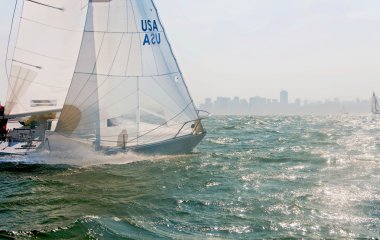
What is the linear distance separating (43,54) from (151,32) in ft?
16.9

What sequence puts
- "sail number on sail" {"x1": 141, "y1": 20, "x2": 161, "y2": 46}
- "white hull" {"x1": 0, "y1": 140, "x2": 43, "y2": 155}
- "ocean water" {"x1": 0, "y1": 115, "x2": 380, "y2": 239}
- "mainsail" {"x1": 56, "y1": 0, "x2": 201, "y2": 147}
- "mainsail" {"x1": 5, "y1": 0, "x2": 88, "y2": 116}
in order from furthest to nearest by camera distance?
"mainsail" {"x1": 5, "y1": 0, "x2": 88, "y2": 116}
"sail number on sail" {"x1": 141, "y1": 20, "x2": 161, "y2": 46}
"mainsail" {"x1": 56, "y1": 0, "x2": 201, "y2": 147}
"white hull" {"x1": 0, "y1": 140, "x2": 43, "y2": 155}
"ocean water" {"x1": 0, "y1": 115, "x2": 380, "y2": 239}

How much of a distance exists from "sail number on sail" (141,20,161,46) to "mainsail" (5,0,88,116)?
304 centimetres

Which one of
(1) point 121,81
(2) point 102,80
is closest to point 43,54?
(2) point 102,80

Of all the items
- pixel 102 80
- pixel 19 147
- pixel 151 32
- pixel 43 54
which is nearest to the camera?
pixel 102 80

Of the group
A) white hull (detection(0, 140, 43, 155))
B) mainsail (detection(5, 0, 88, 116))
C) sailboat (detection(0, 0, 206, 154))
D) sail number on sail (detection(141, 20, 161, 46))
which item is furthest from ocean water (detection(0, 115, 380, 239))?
sail number on sail (detection(141, 20, 161, 46))

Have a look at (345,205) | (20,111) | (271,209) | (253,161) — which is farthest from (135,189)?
(20,111)

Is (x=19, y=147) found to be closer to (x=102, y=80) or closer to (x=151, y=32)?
(x=102, y=80)

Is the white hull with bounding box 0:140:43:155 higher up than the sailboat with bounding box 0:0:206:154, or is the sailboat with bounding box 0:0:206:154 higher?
the sailboat with bounding box 0:0:206:154

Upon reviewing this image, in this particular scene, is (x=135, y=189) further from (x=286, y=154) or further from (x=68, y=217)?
(x=286, y=154)

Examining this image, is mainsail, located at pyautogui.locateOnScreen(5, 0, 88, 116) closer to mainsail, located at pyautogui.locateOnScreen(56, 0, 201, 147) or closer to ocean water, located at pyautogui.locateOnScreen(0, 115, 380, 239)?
mainsail, located at pyautogui.locateOnScreen(56, 0, 201, 147)

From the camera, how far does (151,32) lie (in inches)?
709

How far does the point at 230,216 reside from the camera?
9.26m

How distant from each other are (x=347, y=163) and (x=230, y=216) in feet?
33.0

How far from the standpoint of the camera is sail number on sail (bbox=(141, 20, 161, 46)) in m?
17.9
